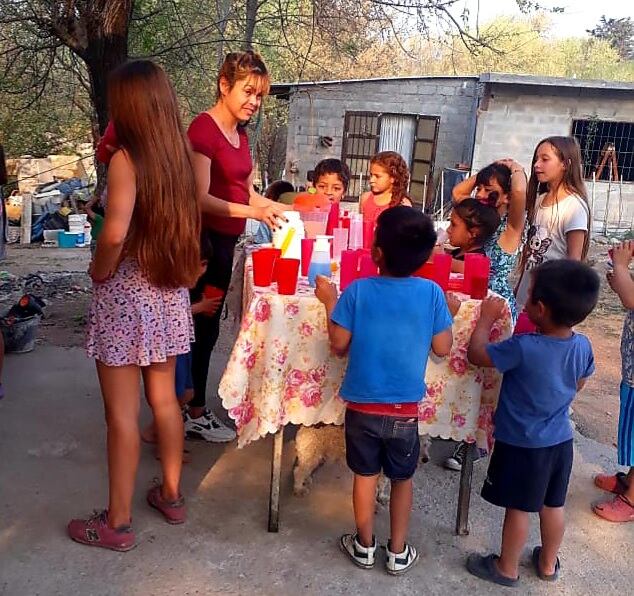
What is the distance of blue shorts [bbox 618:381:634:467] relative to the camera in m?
2.74

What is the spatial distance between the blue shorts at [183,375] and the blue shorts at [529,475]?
60.4 inches

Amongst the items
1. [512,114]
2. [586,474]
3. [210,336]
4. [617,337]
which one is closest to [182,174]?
[210,336]

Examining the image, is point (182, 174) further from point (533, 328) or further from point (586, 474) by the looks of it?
point (586, 474)

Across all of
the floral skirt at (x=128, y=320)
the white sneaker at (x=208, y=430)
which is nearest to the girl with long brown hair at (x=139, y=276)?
the floral skirt at (x=128, y=320)

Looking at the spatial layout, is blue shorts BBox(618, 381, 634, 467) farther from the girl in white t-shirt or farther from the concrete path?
the girl in white t-shirt

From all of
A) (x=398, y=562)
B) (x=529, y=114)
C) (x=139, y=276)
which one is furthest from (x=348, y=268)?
(x=529, y=114)

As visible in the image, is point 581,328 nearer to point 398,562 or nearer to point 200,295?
point 200,295

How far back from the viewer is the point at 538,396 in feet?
7.01

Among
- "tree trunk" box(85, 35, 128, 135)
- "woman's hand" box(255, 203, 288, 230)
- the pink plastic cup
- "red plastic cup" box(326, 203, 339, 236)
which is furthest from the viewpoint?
"tree trunk" box(85, 35, 128, 135)

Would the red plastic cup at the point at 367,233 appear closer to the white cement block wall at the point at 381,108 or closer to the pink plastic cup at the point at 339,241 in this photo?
the pink plastic cup at the point at 339,241

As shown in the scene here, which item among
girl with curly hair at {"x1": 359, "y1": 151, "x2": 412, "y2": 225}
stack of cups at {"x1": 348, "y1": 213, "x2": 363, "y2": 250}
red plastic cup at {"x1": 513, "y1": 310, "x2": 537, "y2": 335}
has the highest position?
girl with curly hair at {"x1": 359, "y1": 151, "x2": 412, "y2": 225}

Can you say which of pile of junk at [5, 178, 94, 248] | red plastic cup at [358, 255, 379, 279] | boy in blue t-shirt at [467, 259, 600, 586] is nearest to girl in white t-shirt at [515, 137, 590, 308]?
boy in blue t-shirt at [467, 259, 600, 586]

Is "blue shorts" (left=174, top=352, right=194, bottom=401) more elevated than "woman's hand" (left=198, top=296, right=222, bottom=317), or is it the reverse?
"woman's hand" (left=198, top=296, right=222, bottom=317)

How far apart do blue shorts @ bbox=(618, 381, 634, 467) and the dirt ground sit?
2.82ft
